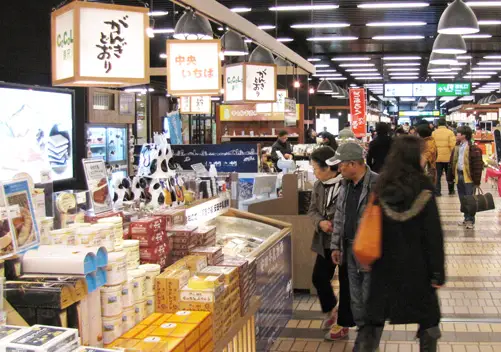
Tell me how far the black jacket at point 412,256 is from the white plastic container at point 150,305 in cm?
140

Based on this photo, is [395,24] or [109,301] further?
[395,24]

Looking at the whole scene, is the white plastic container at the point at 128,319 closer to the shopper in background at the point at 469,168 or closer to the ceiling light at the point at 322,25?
the shopper in background at the point at 469,168

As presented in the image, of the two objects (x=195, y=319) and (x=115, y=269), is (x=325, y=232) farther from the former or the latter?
(x=115, y=269)

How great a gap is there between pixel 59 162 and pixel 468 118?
102ft

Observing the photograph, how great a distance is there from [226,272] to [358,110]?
63.7ft

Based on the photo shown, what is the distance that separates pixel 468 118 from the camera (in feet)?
116

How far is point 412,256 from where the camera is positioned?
3.50m

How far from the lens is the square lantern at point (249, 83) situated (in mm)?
8406

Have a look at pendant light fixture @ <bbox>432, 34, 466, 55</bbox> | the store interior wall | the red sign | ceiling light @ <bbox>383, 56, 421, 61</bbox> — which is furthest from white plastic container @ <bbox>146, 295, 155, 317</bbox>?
the red sign

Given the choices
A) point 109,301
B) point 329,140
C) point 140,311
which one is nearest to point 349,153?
point 140,311

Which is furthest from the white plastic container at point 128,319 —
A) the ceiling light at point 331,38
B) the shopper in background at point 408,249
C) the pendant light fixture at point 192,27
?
the ceiling light at point 331,38

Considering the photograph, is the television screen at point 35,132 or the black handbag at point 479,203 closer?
the television screen at point 35,132

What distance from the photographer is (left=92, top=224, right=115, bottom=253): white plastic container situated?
110 inches

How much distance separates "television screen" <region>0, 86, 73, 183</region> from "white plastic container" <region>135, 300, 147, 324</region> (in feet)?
10.9
